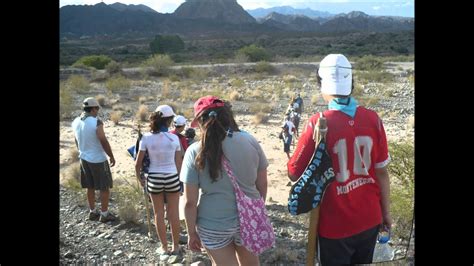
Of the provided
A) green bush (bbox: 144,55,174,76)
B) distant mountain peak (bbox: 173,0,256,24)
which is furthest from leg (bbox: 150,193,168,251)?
Result: distant mountain peak (bbox: 173,0,256,24)

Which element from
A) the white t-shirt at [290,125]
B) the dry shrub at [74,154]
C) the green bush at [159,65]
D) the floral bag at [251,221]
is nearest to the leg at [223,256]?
the floral bag at [251,221]

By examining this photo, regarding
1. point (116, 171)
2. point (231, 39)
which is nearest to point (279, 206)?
point (116, 171)

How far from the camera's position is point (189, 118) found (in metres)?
14.5

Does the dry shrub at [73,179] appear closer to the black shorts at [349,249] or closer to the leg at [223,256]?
the leg at [223,256]

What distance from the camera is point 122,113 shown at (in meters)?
15.4

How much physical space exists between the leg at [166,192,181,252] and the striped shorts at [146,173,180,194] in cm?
9

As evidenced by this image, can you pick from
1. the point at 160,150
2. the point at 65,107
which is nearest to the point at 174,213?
the point at 160,150

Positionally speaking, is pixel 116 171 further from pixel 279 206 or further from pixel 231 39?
pixel 231 39

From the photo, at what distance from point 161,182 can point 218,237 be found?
4.76 ft

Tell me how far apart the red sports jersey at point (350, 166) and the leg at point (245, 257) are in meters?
0.42

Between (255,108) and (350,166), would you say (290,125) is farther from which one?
(255,108)

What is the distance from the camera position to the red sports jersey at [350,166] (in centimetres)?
261
